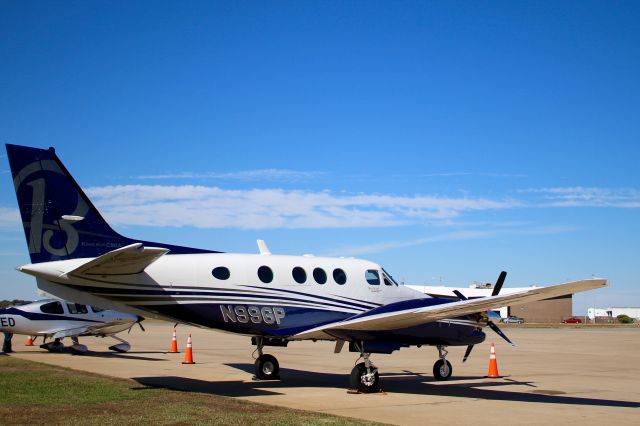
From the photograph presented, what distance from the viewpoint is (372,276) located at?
1786 cm

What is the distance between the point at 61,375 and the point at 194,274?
18.9 feet

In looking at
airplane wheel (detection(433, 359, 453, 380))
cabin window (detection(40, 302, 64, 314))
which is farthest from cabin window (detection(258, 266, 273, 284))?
cabin window (detection(40, 302, 64, 314))

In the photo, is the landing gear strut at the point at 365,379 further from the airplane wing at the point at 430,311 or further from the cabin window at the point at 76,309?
the cabin window at the point at 76,309

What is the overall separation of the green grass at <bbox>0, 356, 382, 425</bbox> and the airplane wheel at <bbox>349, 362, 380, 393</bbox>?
10.6 feet

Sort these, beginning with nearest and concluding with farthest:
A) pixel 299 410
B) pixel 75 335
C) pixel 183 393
A: pixel 299 410
pixel 183 393
pixel 75 335

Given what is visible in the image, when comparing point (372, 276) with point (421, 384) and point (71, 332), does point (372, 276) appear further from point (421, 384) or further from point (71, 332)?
point (71, 332)

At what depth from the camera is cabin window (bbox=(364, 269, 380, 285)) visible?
17.8m

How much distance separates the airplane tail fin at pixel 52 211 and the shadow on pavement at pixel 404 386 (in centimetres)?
375

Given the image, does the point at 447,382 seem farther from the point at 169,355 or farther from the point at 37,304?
the point at 37,304

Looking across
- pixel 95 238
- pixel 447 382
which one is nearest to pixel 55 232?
pixel 95 238

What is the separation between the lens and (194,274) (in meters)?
15.3

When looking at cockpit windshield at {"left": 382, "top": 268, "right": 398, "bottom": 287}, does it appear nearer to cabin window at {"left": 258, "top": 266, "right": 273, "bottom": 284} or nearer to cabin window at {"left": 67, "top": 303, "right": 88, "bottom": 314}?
cabin window at {"left": 258, "top": 266, "right": 273, "bottom": 284}

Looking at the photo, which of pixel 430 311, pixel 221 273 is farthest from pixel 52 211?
pixel 430 311

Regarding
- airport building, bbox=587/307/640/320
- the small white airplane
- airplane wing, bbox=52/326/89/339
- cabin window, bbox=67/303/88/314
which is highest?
airport building, bbox=587/307/640/320
